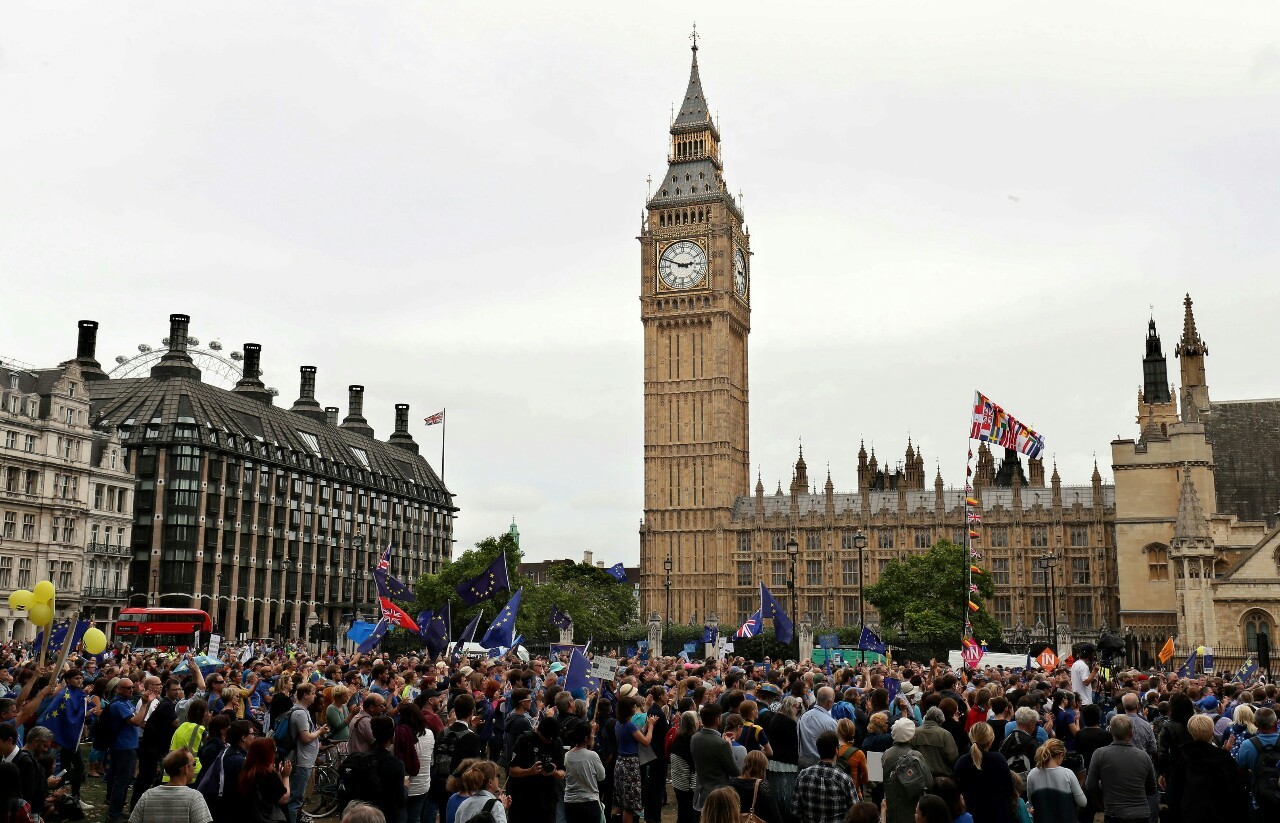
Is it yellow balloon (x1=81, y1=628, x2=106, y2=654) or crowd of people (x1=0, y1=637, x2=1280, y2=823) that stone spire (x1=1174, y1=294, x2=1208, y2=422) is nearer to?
crowd of people (x1=0, y1=637, x2=1280, y2=823)

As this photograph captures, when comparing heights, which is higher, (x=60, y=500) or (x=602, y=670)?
(x=60, y=500)

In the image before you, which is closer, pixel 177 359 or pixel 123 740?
pixel 123 740

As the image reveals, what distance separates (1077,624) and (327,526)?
202ft

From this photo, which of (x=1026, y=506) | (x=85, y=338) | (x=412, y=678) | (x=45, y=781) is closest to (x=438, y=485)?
(x=85, y=338)

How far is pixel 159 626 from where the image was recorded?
55.8m

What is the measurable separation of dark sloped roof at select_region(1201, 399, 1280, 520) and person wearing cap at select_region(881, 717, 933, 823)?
62.6 metres

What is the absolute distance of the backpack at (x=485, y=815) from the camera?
7.96m

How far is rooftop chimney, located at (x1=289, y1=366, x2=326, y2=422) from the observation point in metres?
111

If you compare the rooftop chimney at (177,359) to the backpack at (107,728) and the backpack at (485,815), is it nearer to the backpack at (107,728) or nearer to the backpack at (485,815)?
the backpack at (107,728)

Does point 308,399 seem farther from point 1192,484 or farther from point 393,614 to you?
point 393,614

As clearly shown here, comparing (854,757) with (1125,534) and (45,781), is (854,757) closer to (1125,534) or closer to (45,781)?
(45,781)

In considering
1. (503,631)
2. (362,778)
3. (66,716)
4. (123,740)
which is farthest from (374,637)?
(362,778)

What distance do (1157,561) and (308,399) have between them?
79.0 m

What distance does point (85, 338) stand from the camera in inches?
3435
